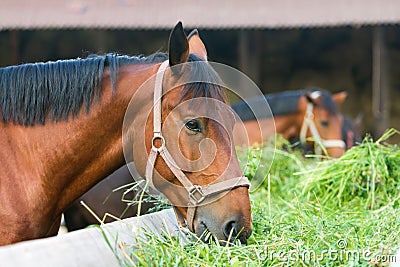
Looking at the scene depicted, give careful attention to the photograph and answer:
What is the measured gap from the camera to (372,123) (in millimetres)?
11320

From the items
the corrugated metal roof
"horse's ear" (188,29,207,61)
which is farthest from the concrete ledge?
the corrugated metal roof

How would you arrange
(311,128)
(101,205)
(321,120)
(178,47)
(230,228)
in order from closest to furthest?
(230,228)
(178,47)
(101,205)
(311,128)
(321,120)

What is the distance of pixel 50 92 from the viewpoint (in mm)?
2602

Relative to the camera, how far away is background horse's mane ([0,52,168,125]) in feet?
8.54

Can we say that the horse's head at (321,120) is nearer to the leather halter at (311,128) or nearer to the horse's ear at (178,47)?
the leather halter at (311,128)

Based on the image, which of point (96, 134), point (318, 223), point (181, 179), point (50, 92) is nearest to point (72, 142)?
point (96, 134)

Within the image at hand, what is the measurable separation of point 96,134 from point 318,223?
0.96 metres

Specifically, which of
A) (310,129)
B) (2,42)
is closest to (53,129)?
(310,129)

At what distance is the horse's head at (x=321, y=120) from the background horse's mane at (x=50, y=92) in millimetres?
3820

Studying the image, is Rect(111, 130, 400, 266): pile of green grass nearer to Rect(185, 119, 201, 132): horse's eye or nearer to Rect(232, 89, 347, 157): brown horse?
Rect(185, 119, 201, 132): horse's eye

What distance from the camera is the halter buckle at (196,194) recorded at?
2428 mm

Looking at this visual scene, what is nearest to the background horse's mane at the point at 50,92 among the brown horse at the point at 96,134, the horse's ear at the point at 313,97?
the brown horse at the point at 96,134

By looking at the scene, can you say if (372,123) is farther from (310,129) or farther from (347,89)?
(310,129)

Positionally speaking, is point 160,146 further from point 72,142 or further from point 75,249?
point 75,249
